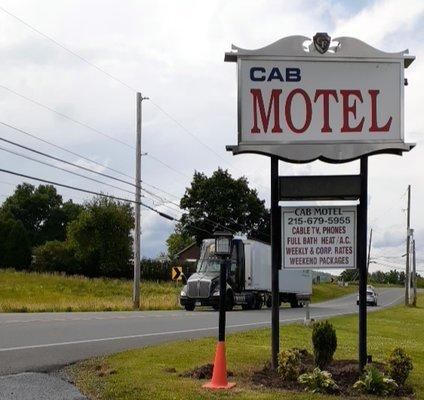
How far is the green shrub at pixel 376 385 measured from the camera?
8555mm

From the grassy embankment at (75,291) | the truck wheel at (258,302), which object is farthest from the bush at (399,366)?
the truck wheel at (258,302)

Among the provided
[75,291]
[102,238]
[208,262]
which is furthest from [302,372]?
[102,238]

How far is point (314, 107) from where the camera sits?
9.91 meters

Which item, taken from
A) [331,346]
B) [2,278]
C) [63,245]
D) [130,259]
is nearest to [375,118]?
[331,346]

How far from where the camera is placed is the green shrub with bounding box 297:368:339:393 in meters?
8.46

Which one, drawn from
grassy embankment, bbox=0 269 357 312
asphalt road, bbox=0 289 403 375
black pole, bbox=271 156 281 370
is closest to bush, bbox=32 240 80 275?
grassy embankment, bbox=0 269 357 312

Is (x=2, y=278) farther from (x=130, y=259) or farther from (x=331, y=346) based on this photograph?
(x=331, y=346)

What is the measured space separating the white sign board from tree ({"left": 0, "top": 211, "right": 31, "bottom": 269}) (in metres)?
82.9

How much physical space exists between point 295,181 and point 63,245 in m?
76.0

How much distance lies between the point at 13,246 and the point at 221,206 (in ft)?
94.7

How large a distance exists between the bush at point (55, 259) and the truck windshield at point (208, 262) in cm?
4560

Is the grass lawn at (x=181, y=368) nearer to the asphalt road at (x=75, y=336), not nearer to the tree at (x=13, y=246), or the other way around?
the asphalt road at (x=75, y=336)

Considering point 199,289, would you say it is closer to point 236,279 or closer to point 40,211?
point 236,279

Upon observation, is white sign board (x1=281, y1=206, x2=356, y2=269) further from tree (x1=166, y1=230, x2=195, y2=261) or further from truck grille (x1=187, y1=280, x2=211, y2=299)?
tree (x1=166, y1=230, x2=195, y2=261)
